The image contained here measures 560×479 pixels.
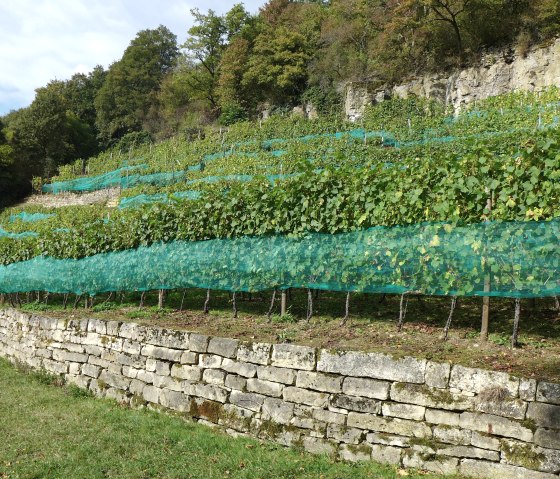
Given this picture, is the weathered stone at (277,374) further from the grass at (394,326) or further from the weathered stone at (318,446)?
the weathered stone at (318,446)

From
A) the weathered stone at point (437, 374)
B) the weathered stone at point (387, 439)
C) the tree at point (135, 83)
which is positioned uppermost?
the tree at point (135, 83)

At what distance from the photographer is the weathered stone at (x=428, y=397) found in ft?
13.1

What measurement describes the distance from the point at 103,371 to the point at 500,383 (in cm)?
565

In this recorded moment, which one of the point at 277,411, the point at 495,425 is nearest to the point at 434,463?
the point at 495,425

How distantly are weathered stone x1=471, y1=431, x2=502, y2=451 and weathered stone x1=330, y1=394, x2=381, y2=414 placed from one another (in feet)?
2.68

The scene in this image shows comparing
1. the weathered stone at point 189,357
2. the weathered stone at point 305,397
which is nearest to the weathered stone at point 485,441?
the weathered stone at point 305,397

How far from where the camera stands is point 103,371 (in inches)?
290

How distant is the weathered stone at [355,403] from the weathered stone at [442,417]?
17.8 inches

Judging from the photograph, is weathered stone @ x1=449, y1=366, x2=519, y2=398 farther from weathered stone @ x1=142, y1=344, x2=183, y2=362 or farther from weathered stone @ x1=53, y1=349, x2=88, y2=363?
weathered stone @ x1=53, y1=349, x2=88, y2=363

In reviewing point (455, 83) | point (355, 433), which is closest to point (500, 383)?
point (355, 433)

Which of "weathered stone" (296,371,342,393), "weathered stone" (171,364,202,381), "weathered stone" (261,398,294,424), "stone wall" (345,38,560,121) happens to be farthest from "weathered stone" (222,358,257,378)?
"stone wall" (345,38,560,121)

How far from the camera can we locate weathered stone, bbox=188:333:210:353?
5.80 m

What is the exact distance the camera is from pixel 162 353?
249 inches

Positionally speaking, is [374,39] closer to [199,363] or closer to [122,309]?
[122,309]
